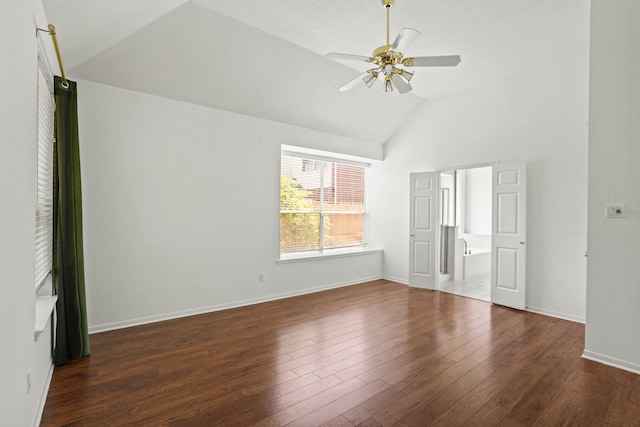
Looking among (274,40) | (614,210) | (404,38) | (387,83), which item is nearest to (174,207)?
(274,40)

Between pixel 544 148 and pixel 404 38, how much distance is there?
3165 mm

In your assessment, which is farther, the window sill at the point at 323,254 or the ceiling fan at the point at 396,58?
the window sill at the point at 323,254

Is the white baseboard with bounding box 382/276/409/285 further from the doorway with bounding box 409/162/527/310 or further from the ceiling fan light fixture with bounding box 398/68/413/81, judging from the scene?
the ceiling fan light fixture with bounding box 398/68/413/81

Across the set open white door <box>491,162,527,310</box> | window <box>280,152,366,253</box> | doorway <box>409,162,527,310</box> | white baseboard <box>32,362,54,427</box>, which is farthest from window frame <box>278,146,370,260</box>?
white baseboard <box>32,362,54,427</box>

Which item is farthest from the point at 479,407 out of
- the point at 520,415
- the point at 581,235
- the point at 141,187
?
the point at 141,187

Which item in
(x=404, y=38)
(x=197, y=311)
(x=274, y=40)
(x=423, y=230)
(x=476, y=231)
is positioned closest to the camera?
(x=404, y=38)

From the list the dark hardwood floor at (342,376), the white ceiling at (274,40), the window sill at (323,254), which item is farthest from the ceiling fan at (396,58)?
the window sill at (323,254)

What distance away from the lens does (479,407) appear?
7.23 feet

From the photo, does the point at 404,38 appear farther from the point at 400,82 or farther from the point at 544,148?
the point at 544,148

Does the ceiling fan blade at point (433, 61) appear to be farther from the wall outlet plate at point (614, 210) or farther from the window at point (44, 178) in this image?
the window at point (44, 178)

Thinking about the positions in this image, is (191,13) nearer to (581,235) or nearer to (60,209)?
(60,209)

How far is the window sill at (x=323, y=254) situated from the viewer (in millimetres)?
5172

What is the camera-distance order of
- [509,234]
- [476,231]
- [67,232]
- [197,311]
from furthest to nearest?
[476,231], [509,234], [197,311], [67,232]

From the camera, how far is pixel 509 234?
4.61 meters
